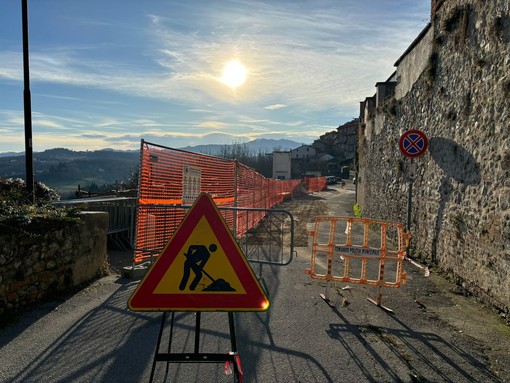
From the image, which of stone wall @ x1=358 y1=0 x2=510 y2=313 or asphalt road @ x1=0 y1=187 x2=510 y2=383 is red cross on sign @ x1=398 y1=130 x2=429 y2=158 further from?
asphalt road @ x1=0 y1=187 x2=510 y2=383

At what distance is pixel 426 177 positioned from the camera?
9.26 meters

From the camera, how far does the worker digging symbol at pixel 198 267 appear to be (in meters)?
3.27

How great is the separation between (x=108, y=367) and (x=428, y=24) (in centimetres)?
981

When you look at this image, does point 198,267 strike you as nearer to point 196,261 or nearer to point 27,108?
point 196,261

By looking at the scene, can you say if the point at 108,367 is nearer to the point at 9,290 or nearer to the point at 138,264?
the point at 9,290

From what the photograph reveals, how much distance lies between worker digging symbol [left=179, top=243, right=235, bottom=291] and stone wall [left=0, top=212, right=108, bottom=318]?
9.55 feet

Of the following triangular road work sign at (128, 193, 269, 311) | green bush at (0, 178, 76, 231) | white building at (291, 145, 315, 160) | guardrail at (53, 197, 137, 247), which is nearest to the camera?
triangular road work sign at (128, 193, 269, 311)

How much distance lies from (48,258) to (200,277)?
3.49 meters

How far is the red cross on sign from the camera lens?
908 centimetres

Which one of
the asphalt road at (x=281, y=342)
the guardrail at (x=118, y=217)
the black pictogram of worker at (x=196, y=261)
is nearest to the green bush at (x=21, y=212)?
the asphalt road at (x=281, y=342)

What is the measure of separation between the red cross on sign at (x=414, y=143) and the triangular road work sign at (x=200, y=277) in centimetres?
704

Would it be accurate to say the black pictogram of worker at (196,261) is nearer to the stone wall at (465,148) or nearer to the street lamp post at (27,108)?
the stone wall at (465,148)

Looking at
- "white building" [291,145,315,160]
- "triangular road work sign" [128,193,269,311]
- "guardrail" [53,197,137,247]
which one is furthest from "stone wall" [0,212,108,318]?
"white building" [291,145,315,160]

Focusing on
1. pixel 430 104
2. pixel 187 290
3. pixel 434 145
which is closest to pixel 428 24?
pixel 430 104
